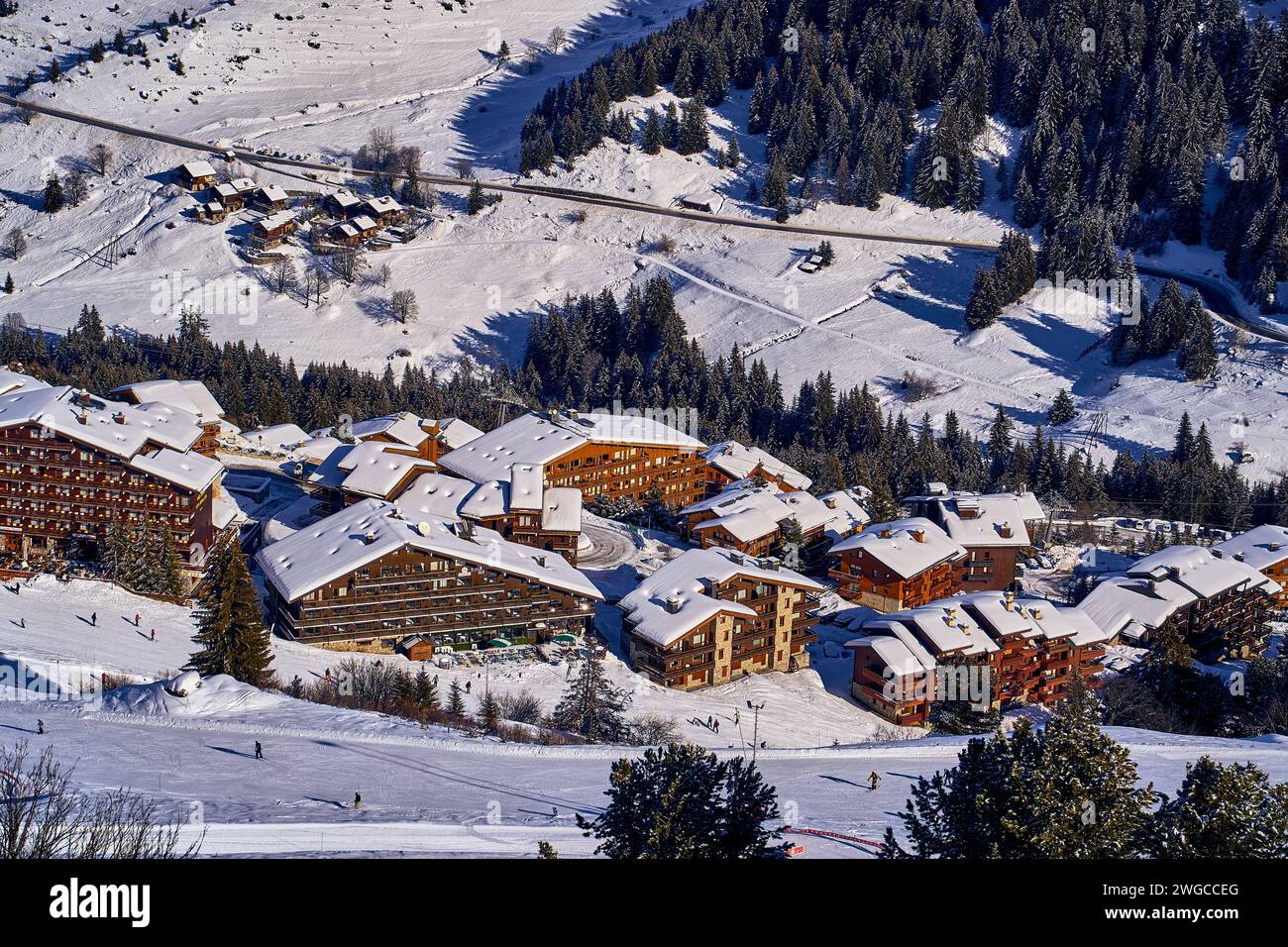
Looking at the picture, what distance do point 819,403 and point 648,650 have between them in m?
45.6

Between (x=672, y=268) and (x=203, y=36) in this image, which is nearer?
(x=672, y=268)

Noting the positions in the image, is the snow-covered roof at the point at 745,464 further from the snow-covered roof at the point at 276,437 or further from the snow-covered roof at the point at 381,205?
the snow-covered roof at the point at 381,205

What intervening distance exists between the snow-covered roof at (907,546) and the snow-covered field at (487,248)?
88.2 feet

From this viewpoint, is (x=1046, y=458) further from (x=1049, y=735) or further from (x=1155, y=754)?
(x=1049, y=735)

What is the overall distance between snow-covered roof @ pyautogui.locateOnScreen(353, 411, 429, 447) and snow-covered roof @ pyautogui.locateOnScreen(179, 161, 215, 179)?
58364 mm

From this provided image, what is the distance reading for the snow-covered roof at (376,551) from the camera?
66.4 meters

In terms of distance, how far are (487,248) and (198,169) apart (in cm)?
3059

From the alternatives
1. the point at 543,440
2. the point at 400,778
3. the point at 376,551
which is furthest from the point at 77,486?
the point at 400,778

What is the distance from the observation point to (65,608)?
64.1 meters

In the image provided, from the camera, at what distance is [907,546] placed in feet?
260

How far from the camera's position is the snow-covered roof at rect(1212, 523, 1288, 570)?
83356 mm

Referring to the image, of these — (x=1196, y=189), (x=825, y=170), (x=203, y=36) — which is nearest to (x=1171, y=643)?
(x=1196, y=189)

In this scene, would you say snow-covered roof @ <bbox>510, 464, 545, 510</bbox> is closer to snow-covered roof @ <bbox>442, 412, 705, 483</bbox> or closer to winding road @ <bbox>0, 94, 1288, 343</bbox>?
snow-covered roof @ <bbox>442, 412, 705, 483</bbox>

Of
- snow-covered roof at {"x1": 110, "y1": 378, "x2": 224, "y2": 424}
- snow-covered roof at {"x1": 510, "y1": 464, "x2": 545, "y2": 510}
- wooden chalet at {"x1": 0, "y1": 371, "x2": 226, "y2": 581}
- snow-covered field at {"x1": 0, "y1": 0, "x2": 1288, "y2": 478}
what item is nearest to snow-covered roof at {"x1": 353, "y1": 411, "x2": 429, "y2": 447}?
snow-covered roof at {"x1": 110, "y1": 378, "x2": 224, "y2": 424}
